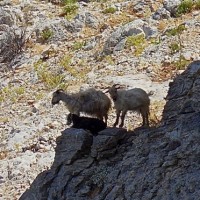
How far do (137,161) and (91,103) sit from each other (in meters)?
2.79

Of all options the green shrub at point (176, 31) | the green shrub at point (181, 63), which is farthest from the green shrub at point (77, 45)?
the green shrub at point (181, 63)

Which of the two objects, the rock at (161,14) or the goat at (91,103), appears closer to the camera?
the goat at (91,103)

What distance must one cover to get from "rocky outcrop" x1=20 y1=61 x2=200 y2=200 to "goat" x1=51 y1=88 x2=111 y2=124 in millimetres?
1193

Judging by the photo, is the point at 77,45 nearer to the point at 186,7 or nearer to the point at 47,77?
the point at 47,77

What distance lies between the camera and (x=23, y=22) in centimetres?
2347

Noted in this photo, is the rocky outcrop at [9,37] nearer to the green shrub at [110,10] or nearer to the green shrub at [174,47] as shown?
the green shrub at [110,10]

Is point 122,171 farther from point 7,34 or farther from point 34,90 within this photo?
point 7,34

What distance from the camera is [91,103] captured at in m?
13.3

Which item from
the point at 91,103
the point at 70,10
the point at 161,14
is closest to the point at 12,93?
the point at 70,10

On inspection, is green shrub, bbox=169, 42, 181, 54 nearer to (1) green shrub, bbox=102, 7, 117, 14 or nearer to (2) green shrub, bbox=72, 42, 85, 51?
(2) green shrub, bbox=72, 42, 85, 51

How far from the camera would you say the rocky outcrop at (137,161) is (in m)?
9.78

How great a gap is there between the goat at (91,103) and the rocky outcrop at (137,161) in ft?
3.91

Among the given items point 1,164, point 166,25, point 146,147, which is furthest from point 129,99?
point 166,25

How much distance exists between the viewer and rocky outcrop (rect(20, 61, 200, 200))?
978 centimetres
